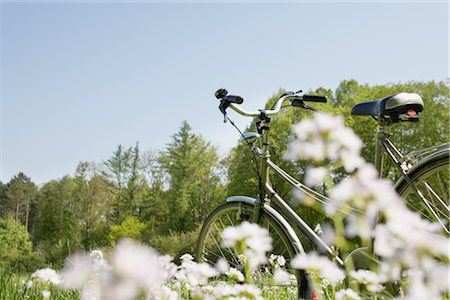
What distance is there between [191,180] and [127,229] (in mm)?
5896

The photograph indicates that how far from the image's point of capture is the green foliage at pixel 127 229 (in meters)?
32.7

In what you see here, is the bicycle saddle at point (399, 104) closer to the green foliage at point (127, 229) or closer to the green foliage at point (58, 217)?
the green foliage at point (127, 229)

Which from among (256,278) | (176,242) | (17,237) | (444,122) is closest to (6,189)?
(17,237)

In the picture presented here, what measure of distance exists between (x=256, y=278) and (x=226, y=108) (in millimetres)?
1228

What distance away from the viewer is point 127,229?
32.8m

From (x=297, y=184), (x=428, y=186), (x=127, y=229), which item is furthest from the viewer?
(x=127, y=229)

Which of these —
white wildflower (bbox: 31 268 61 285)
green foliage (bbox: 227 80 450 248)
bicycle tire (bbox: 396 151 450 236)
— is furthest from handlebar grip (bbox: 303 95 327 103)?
green foliage (bbox: 227 80 450 248)

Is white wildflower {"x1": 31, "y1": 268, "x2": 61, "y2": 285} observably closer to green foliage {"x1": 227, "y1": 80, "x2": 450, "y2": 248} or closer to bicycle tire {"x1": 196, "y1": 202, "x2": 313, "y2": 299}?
bicycle tire {"x1": 196, "y1": 202, "x2": 313, "y2": 299}

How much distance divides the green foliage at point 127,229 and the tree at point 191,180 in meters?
2.55

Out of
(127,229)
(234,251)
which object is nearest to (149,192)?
(127,229)

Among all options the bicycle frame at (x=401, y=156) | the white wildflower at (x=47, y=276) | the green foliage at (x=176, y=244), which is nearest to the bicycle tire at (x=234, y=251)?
the bicycle frame at (x=401, y=156)

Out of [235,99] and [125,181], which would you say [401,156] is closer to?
[235,99]

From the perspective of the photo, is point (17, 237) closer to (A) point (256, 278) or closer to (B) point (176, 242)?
(B) point (176, 242)

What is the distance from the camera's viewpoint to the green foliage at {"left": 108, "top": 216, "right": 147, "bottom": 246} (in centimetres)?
3269
